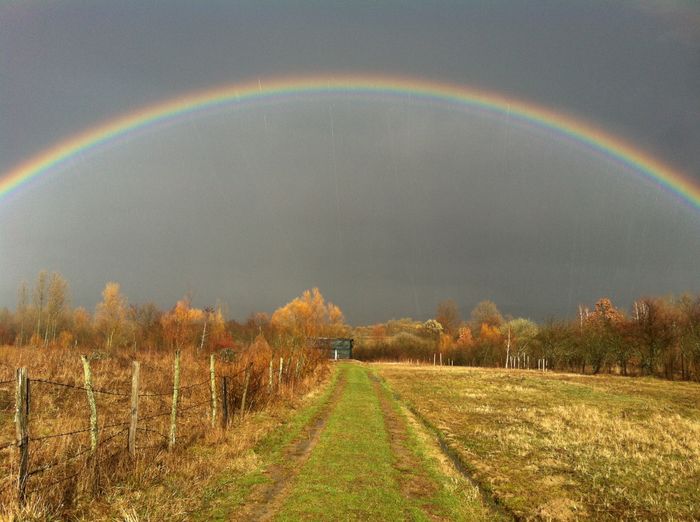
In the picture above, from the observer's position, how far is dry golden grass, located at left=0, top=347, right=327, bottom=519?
26.1ft

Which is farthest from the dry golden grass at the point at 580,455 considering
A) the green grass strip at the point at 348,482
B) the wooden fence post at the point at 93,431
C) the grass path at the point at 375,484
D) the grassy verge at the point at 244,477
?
the wooden fence post at the point at 93,431

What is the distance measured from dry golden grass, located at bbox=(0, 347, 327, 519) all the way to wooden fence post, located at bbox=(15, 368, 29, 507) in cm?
15

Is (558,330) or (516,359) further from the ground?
(558,330)

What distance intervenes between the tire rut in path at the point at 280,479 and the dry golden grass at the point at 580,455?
14.8 feet

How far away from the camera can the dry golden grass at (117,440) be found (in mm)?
7961

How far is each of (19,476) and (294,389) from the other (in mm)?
19039

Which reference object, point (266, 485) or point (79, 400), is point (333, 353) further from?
point (266, 485)

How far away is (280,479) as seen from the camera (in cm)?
1015

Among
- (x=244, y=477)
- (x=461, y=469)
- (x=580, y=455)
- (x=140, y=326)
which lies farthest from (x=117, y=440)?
(x=140, y=326)

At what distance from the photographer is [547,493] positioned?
1048 cm

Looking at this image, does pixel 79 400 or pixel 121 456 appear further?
pixel 79 400

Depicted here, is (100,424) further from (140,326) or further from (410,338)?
(410,338)

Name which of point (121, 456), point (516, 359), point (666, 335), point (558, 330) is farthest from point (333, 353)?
point (121, 456)

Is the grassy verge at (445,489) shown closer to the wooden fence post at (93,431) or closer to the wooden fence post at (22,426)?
the wooden fence post at (93,431)
